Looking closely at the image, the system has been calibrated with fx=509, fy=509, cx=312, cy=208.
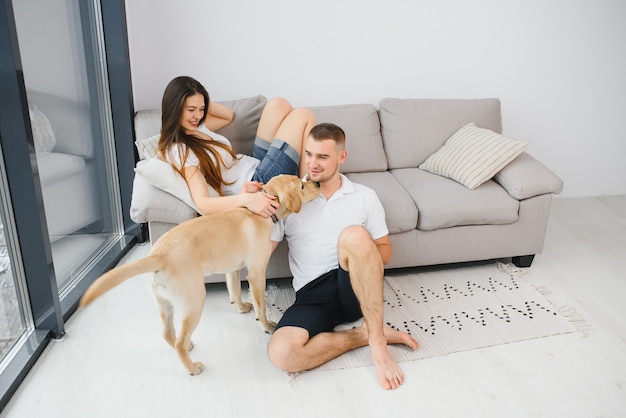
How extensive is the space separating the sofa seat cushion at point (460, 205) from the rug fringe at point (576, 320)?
1.73 feet

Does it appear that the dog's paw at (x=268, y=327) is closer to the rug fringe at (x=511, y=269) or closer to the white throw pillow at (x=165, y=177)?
the white throw pillow at (x=165, y=177)

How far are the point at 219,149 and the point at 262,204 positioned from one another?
0.53 meters

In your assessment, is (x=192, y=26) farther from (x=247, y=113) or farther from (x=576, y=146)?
(x=576, y=146)

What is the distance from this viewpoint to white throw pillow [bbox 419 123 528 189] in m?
2.78

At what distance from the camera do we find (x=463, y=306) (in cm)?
246

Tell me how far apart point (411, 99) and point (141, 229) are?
1842 millimetres

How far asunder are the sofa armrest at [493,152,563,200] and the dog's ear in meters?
1.31

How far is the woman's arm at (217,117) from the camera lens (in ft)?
8.70

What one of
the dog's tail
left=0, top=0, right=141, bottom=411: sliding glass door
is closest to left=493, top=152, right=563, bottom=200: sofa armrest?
the dog's tail

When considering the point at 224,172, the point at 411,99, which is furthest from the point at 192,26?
the point at 411,99

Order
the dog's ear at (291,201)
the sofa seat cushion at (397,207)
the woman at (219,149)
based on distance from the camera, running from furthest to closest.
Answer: the sofa seat cushion at (397,207)
the woman at (219,149)
the dog's ear at (291,201)

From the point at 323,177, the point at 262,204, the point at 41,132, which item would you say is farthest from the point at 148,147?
the point at 323,177

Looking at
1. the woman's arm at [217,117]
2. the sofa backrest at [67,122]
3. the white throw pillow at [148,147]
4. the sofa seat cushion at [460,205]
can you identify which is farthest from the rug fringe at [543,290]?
the sofa backrest at [67,122]

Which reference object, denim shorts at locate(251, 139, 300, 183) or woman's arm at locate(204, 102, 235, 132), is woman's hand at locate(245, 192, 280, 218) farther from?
woman's arm at locate(204, 102, 235, 132)
